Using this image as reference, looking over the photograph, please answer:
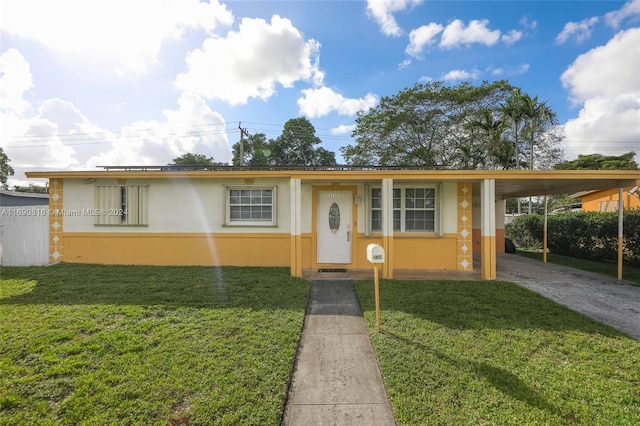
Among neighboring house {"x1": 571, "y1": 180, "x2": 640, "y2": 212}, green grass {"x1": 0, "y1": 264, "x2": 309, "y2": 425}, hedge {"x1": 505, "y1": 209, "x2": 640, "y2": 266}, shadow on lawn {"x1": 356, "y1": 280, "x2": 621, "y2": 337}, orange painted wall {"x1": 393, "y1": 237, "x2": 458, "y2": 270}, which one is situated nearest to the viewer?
green grass {"x1": 0, "y1": 264, "x2": 309, "y2": 425}

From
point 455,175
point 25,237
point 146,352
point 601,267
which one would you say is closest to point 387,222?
point 455,175

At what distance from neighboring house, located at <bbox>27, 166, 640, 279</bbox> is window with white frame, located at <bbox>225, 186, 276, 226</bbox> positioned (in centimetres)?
3

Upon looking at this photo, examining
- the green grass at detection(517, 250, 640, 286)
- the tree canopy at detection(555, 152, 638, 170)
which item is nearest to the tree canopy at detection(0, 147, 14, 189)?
the green grass at detection(517, 250, 640, 286)

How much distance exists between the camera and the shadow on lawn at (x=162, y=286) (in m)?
4.94

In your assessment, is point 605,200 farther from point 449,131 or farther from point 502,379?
point 502,379

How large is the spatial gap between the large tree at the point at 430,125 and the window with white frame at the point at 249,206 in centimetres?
1431

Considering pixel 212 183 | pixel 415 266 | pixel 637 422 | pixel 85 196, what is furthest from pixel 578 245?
pixel 85 196

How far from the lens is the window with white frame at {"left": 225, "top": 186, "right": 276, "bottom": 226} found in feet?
27.0

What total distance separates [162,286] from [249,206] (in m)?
3.19

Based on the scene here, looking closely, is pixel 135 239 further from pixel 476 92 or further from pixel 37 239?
pixel 476 92

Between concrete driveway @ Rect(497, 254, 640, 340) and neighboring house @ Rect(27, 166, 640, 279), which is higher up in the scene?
neighboring house @ Rect(27, 166, 640, 279)

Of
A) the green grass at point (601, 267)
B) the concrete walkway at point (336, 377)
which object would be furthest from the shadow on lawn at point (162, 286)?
the green grass at point (601, 267)

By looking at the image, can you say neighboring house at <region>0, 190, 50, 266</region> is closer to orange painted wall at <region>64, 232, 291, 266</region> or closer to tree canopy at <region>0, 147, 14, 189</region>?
orange painted wall at <region>64, 232, 291, 266</region>

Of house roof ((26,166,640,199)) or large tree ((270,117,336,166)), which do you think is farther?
large tree ((270,117,336,166))
